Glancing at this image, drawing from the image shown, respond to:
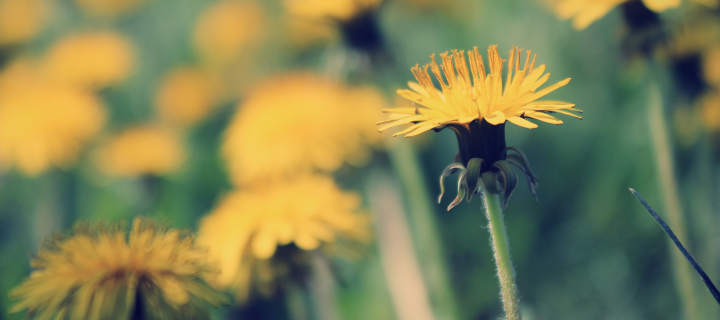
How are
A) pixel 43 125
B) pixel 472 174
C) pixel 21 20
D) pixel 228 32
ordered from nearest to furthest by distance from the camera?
pixel 472 174, pixel 43 125, pixel 21 20, pixel 228 32

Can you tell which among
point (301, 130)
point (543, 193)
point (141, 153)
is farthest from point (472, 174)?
point (141, 153)

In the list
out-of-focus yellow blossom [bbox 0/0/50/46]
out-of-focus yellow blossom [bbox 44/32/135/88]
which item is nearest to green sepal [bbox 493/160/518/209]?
out-of-focus yellow blossom [bbox 44/32/135/88]

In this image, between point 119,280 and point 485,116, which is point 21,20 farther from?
point 485,116

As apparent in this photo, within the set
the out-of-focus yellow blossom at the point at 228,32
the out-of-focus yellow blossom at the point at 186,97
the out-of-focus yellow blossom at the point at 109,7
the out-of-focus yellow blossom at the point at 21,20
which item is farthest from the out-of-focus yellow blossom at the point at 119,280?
the out-of-focus yellow blossom at the point at 109,7

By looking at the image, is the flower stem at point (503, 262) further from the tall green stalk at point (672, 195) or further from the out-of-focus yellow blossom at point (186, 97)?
the out-of-focus yellow blossom at point (186, 97)

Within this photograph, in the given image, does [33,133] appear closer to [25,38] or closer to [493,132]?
[25,38]

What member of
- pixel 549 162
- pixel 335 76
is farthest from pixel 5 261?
pixel 549 162
